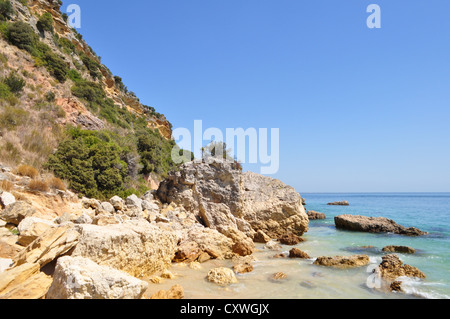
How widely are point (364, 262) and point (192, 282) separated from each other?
587 centimetres

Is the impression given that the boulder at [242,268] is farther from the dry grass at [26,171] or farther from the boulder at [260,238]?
the dry grass at [26,171]

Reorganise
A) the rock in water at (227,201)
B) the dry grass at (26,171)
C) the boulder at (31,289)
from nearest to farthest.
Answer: the boulder at (31,289)
the dry grass at (26,171)
the rock in water at (227,201)

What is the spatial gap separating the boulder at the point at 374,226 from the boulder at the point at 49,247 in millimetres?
17802

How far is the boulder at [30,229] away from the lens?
4578 mm

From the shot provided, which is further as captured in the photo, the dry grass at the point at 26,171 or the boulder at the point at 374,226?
the boulder at the point at 374,226

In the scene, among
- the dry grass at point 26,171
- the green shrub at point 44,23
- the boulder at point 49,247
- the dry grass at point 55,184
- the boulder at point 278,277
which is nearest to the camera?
the boulder at point 49,247

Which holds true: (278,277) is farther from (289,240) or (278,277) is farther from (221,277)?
(289,240)

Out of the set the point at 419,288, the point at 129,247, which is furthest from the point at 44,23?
the point at 419,288

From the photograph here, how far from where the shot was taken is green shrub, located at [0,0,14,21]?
19533mm

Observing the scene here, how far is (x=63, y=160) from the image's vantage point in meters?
10.9

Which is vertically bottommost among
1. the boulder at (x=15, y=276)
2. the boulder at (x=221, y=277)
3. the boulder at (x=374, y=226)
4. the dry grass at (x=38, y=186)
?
the boulder at (x=374, y=226)

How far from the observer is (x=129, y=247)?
5.38m

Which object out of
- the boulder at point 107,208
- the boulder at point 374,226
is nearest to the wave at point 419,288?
the boulder at point 107,208

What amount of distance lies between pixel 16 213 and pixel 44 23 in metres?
27.1
